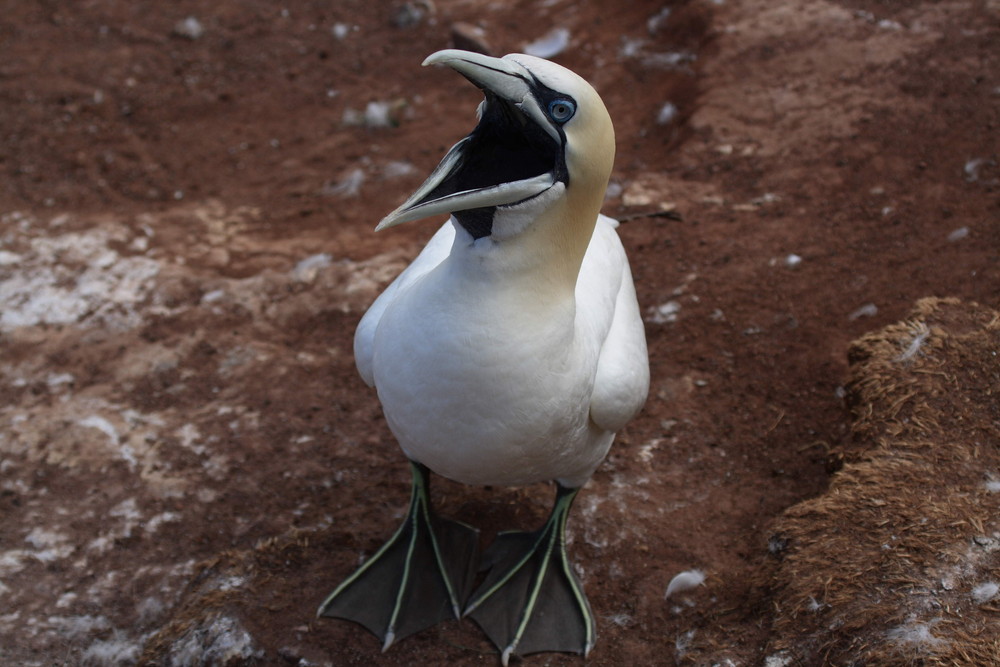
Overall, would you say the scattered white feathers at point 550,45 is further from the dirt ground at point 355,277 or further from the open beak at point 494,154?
the open beak at point 494,154

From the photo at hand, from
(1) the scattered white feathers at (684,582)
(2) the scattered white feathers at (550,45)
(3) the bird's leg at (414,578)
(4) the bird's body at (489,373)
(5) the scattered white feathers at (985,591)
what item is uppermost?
(4) the bird's body at (489,373)

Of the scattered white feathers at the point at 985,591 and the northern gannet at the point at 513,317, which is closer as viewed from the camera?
the northern gannet at the point at 513,317

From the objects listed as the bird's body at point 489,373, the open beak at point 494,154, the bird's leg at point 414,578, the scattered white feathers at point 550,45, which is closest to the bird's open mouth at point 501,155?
the open beak at point 494,154

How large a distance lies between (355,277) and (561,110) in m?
3.09

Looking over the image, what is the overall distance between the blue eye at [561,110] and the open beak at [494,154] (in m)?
0.03

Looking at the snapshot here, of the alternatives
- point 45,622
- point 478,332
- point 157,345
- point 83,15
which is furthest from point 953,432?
point 83,15

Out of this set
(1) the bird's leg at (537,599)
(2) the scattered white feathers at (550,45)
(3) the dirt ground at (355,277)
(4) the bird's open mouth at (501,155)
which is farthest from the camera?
(2) the scattered white feathers at (550,45)

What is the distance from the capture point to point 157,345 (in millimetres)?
4684

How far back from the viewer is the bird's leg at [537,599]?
3.05 metres

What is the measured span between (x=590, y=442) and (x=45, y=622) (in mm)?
2166

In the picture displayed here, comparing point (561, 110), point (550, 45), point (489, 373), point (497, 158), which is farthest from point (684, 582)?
point (550, 45)

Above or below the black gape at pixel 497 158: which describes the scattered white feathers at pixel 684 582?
below

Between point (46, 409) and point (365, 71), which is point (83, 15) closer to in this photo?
point (365, 71)

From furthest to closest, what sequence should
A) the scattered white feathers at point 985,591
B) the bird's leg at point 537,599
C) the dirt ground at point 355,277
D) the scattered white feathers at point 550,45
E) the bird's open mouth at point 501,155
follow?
the scattered white feathers at point 550,45, the dirt ground at point 355,277, the bird's leg at point 537,599, the scattered white feathers at point 985,591, the bird's open mouth at point 501,155
